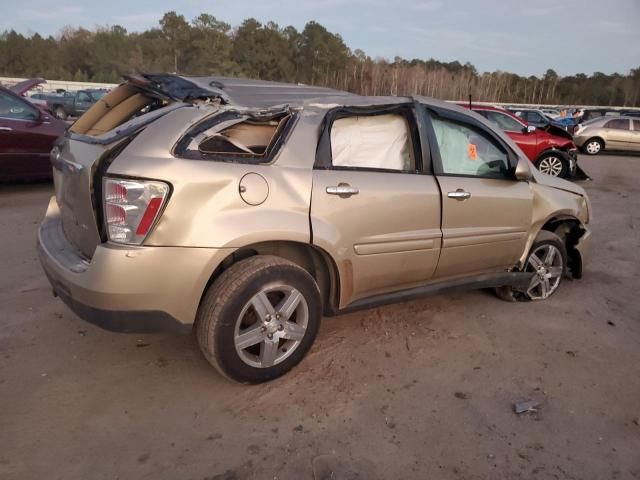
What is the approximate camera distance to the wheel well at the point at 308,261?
2783 mm

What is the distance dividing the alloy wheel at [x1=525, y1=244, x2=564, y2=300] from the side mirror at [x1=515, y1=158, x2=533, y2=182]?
694 millimetres

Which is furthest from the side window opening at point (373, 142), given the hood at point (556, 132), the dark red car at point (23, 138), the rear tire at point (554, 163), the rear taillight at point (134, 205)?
the hood at point (556, 132)

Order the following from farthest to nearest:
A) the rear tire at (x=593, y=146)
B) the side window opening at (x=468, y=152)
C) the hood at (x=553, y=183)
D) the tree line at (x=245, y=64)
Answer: the tree line at (x=245, y=64), the rear tire at (x=593, y=146), the hood at (x=553, y=183), the side window opening at (x=468, y=152)

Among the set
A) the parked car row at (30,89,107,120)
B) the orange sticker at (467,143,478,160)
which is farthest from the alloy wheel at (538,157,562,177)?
the parked car row at (30,89,107,120)

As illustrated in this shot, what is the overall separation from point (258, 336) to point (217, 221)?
0.70 meters

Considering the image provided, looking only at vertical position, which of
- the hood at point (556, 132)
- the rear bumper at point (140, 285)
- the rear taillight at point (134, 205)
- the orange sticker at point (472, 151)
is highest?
the hood at point (556, 132)

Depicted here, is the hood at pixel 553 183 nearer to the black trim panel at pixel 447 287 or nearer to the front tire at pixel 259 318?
the black trim panel at pixel 447 287

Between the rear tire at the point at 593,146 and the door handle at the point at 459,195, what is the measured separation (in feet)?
55.4

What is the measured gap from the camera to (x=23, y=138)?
7195 mm

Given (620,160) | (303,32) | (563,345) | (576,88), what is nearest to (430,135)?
(563,345)

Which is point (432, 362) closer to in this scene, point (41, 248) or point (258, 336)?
point (258, 336)

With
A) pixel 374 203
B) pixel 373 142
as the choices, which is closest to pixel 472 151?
pixel 373 142

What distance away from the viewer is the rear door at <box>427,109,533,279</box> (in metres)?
3.42

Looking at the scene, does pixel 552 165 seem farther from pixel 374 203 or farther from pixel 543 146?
pixel 374 203
